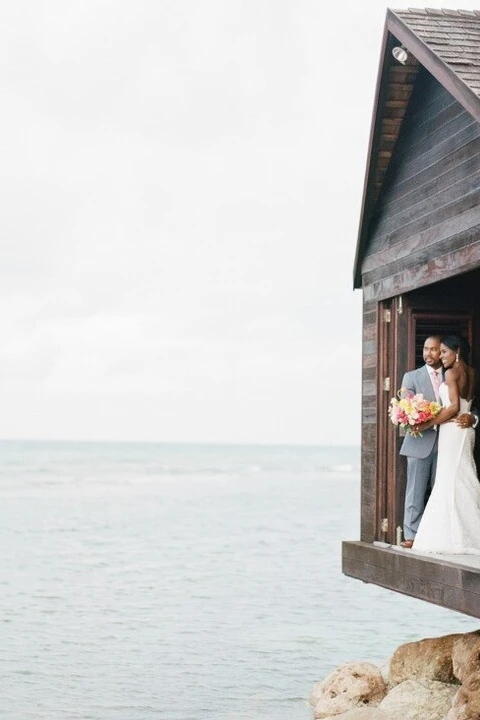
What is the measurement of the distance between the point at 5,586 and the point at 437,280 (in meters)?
16.6

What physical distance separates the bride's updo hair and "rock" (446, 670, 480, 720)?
2612mm

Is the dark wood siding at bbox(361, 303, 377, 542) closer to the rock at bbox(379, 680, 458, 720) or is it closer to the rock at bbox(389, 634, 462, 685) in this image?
the rock at bbox(389, 634, 462, 685)

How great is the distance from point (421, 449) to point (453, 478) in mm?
410

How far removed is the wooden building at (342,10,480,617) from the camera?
9141mm

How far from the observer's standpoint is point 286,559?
2975 cm

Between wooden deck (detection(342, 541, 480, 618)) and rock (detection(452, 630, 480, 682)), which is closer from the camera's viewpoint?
wooden deck (detection(342, 541, 480, 618))

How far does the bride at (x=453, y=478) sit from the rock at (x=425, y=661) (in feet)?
4.10

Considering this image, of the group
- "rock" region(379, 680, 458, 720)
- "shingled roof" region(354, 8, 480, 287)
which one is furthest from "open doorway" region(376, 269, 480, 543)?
"rock" region(379, 680, 458, 720)

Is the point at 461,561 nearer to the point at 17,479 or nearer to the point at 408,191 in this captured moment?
the point at 408,191

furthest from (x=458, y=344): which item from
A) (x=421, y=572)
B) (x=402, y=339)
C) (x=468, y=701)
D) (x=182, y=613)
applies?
(x=182, y=613)

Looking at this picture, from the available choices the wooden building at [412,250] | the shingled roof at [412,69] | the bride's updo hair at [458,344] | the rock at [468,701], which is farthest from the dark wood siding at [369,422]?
the rock at [468,701]

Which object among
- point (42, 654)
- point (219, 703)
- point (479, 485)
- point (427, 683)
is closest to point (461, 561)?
point (479, 485)

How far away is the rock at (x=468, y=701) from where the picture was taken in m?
9.34

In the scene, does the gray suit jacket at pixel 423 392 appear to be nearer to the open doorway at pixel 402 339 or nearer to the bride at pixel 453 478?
the bride at pixel 453 478
